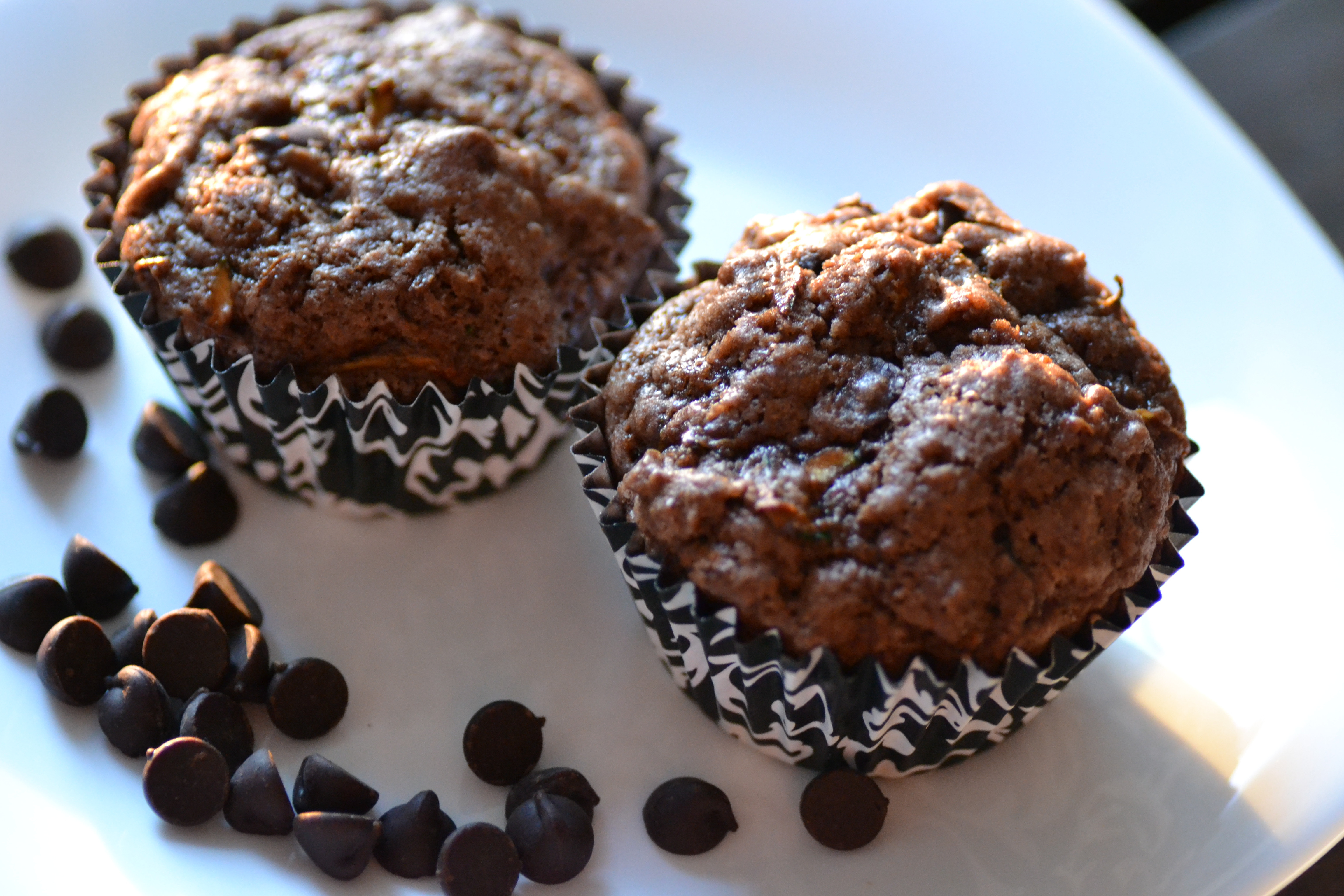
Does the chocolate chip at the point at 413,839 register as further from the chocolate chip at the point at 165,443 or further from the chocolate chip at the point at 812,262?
the chocolate chip at the point at 812,262

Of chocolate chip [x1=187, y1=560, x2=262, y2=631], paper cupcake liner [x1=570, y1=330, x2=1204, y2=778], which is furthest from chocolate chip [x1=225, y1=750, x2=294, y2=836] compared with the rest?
paper cupcake liner [x1=570, y1=330, x2=1204, y2=778]

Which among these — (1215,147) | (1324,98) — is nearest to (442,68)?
(1215,147)

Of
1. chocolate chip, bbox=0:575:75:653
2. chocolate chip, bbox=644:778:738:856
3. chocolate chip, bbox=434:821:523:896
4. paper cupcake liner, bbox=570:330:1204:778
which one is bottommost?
chocolate chip, bbox=0:575:75:653

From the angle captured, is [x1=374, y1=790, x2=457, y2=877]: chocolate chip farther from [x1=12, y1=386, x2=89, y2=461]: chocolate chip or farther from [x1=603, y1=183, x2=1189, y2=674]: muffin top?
[x1=12, y1=386, x2=89, y2=461]: chocolate chip

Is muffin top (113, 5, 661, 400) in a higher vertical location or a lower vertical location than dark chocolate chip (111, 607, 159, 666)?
higher

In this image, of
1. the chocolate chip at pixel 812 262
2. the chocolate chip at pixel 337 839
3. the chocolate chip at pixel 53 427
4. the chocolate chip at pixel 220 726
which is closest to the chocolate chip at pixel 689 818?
the chocolate chip at pixel 337 839

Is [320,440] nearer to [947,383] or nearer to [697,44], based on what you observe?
[947,383]
